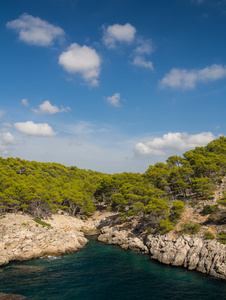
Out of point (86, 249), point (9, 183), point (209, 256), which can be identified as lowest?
point (86, 249)

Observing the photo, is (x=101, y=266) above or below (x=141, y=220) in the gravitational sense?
below

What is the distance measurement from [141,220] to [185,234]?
17.7 m

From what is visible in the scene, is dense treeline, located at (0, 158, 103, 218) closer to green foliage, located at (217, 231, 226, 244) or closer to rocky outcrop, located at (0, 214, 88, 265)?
rocky outcrop, located at (0, 214, 88, 265)

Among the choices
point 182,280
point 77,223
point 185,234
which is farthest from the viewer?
point 77,223

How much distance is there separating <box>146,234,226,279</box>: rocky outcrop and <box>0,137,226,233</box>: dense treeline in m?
4.66

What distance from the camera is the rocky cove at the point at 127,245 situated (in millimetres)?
33594

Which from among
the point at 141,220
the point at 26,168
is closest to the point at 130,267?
the point at 141,220

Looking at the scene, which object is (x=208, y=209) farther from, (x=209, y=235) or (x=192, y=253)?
(x=192, y=253)

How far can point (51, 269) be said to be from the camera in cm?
3372

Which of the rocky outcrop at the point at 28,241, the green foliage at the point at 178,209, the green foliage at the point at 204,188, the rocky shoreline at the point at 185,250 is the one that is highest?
the green foliage at the point at 204,188

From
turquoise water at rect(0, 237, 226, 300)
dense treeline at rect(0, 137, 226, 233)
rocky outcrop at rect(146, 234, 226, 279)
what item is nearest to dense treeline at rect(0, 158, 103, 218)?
dense treeline at rect(0, 137, 226, 233)

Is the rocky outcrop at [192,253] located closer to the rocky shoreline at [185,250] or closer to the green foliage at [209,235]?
the rocky shoreline at [185,250]

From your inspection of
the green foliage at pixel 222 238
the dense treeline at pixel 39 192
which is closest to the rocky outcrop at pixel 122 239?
the green foliage at pixel 222 238

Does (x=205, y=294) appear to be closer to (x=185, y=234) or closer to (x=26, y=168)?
(x=185, y=234)
